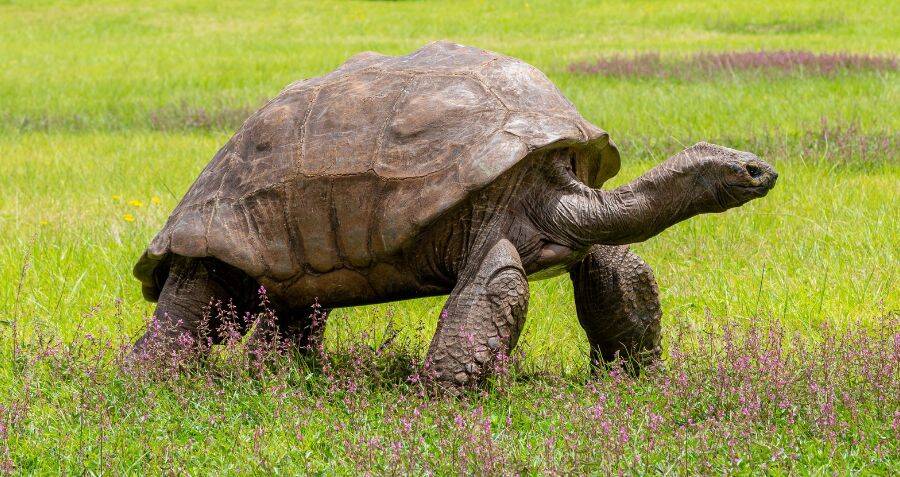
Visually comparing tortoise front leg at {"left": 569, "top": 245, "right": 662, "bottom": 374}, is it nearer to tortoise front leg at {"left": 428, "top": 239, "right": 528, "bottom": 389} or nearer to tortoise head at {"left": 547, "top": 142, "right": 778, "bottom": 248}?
tortoise head at {"left": 547, "top": 142, "right": 778, "bottom": 248}

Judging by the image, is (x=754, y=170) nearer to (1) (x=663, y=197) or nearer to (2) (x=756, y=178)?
(2) (x=756, y=178)

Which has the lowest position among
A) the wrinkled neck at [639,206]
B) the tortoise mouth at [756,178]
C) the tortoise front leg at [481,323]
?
the tortoise front leg at [481,323]

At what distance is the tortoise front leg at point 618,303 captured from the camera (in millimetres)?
4801

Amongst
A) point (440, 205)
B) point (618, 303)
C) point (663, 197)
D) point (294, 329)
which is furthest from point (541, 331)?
point (440, 205)

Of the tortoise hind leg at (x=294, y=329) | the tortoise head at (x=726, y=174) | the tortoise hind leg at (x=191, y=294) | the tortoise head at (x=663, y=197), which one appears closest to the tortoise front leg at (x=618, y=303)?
the tortoise head at (x=663, y=197)

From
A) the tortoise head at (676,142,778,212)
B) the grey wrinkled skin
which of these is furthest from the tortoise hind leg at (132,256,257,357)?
the tortoise head at (676,142,778,212)

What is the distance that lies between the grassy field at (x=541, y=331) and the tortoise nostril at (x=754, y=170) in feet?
2.01

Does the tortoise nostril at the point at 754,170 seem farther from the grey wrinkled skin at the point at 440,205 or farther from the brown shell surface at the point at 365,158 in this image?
the brown shell surface at the point at 365,158

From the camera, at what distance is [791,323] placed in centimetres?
533

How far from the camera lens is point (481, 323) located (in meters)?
4.11

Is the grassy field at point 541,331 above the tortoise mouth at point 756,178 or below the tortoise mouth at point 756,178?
below

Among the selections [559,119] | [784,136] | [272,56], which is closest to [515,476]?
[559,119]

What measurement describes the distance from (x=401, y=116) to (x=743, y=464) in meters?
1.94

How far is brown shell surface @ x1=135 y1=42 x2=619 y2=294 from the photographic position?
Answer: 4.28 meters
